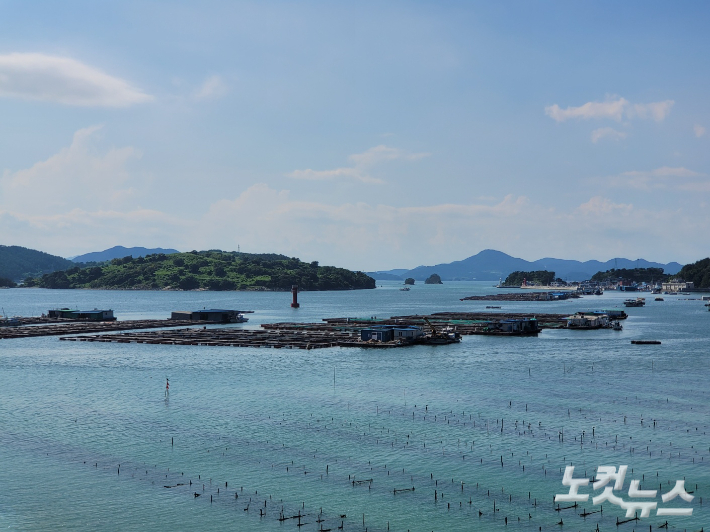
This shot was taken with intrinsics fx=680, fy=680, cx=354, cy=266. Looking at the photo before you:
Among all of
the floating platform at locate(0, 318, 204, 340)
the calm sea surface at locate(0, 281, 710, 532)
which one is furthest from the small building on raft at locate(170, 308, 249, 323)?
the calm sea surface at locate(0, 281, 710, 532)

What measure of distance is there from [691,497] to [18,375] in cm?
7407

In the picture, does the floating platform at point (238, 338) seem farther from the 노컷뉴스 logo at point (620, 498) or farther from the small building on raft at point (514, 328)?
the 노컷뉴스 logo at point (620, 498)

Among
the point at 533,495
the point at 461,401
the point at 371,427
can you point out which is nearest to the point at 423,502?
the point at 533,495

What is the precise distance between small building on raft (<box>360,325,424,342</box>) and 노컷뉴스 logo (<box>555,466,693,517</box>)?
7468cm

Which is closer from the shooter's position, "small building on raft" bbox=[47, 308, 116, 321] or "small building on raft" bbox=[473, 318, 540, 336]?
"small building on raft" bbox=[473, 318, 540, 336]

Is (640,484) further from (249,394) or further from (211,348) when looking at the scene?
(211,348)

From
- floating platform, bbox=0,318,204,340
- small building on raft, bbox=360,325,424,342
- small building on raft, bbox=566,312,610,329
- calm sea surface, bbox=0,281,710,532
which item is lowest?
calm sea surface, bbox=0,281,710,532

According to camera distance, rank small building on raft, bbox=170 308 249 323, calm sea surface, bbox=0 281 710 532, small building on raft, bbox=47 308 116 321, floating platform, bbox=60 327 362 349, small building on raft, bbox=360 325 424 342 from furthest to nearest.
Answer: small building on raft, bbox=170 308 249 323 → small building on raft, bbox=47 308 116 321 → small building on raft, bbox=360 325 424 342 → floating platform, bbox=60 327 362 349 → calm sea surface, bbox=0 281 710 532

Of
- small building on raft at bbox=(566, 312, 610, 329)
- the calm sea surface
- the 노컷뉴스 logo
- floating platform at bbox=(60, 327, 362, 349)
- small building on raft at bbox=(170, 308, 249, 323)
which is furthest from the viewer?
small building on raft at bbox=(170, 308, 249, 323)

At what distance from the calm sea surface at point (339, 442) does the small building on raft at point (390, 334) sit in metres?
23.1

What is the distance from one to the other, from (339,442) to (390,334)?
69575mm

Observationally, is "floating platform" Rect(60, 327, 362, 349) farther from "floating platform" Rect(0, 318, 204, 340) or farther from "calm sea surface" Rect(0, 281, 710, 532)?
"calm sea surface" Rect(0, 281, 710, 532)

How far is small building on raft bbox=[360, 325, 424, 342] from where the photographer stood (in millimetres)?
116438

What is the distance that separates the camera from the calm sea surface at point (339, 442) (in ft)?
119
